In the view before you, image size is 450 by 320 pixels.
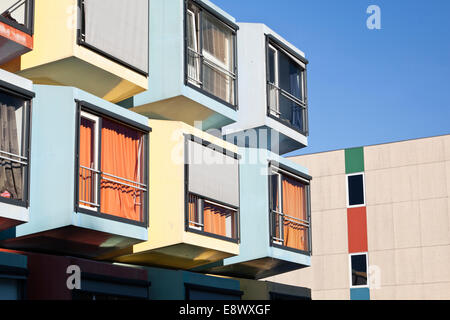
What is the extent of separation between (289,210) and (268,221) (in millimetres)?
1759

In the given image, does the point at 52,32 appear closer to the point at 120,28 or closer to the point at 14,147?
the point at 120,28

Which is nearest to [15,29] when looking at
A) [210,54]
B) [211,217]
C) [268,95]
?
[210,54]

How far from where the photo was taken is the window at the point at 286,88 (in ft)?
87.3

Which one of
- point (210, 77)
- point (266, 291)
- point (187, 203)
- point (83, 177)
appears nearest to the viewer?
point (83, 177)

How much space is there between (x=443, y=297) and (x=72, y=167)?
21518mm

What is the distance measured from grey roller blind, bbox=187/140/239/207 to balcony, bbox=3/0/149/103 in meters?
2.25

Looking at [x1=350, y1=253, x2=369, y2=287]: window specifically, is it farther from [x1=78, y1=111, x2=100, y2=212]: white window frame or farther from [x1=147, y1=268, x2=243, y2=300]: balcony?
[x1=78, y1=111, x2=100, y2=212]: white window frame

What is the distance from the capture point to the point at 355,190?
125 ft

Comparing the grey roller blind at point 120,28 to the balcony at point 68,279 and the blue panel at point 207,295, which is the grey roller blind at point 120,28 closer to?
the balcony at point 68,279

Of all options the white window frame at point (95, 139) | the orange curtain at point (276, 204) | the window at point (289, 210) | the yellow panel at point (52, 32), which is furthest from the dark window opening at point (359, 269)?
the yellow panel at point (52, 32)

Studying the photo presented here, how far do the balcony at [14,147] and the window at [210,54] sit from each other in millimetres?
6142

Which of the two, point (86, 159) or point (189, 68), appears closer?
point (86, 159)

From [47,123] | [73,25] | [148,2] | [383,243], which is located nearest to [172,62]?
[148,2]
